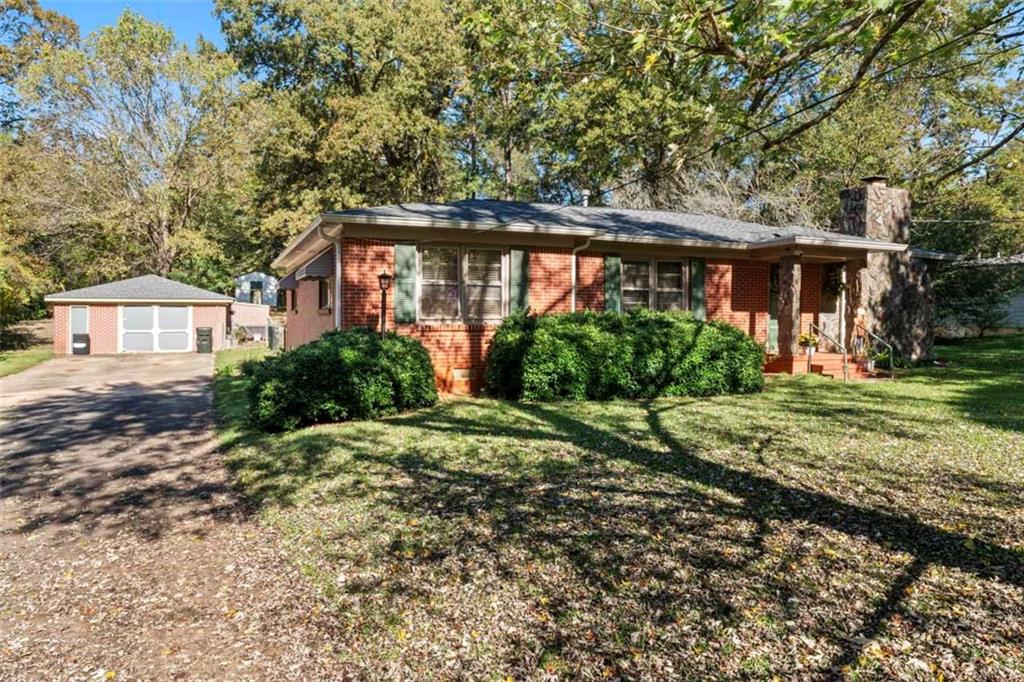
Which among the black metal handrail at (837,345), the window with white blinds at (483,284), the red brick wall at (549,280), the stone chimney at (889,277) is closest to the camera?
the window with white blinds at (483,284)

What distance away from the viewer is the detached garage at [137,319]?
23344mm

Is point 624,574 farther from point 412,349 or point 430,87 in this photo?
point 430,87

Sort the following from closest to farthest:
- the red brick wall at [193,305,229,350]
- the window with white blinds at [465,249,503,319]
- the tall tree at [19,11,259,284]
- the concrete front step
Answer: the window with white blinds at [465,249,503,319] → the concrete front step → the red brick wall at [193,305,229,350] → the tall tree at [19,11,259,284]

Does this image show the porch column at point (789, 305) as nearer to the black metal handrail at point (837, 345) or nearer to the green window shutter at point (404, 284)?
the black metal handrail at point (837, 345)

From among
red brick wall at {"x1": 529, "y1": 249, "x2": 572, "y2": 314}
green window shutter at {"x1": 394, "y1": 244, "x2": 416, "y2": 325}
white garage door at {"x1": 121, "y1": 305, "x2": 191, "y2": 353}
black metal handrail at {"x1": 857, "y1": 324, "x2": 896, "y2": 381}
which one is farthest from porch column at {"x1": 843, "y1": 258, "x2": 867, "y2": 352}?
white garage door at {"x1": 121, "y1": 305, "x2": 191, "y2": 353}

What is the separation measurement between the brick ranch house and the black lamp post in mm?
177

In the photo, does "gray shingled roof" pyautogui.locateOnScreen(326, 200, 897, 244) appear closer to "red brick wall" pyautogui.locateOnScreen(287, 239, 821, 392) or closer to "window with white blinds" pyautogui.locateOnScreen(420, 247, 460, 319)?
"red brick wall" pyautogui.locateOnScreen(287, 239, 821, 392)

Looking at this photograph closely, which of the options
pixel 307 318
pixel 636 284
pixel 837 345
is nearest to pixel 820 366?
pixel 837 345

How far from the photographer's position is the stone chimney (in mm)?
15703

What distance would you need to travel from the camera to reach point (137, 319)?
79.5ft

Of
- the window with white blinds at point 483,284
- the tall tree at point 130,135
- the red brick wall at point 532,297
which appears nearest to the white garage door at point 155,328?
the tall tree at point 130,135

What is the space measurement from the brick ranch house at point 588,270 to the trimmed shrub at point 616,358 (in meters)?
1.19

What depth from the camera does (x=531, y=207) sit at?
1429 centimetres

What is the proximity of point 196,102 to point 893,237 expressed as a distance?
28.5 meters
